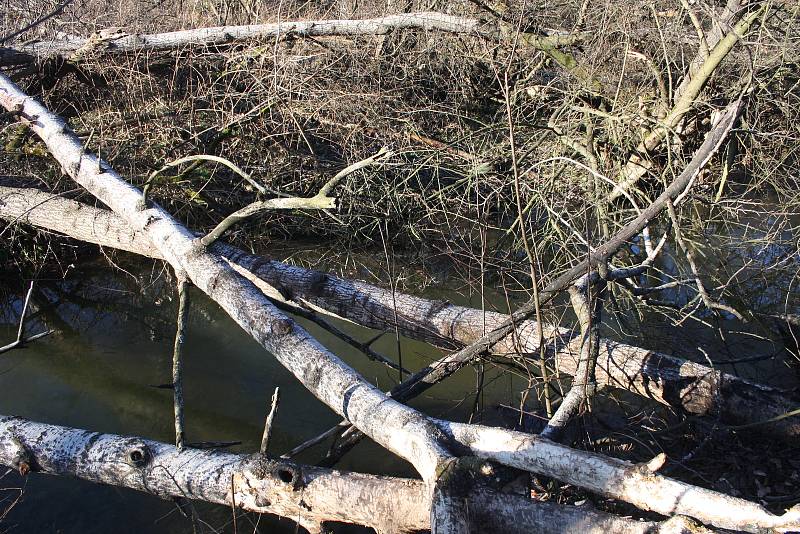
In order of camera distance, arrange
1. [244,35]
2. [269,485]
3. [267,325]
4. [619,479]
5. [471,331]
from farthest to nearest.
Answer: [244,35], [471,331], [267,325], [269,485], [619,479]

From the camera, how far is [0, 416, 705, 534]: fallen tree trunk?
2.47 meters

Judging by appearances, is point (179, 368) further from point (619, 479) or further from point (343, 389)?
point (619, 479)

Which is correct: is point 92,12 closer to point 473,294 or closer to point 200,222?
point 200,222

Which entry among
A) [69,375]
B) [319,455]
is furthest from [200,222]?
[319,455]

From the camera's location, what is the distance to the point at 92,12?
7.25m

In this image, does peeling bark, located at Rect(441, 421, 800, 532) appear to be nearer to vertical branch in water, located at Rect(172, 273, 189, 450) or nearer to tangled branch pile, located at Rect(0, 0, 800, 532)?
tangled branch pile, located at Rect(0, 0, 800, 532)

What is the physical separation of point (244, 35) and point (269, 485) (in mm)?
4679

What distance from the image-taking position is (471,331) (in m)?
3.99

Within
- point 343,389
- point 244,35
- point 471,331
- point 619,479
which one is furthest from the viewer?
point 244,35

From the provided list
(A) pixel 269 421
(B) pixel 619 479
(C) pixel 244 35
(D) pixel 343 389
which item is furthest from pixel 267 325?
(C) pixel 244 35

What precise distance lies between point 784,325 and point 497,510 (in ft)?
10.6

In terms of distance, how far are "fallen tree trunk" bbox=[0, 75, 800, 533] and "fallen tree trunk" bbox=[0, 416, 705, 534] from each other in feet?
0.41

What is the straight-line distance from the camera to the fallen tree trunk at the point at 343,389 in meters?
2.30

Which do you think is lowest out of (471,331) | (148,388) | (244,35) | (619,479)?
(148,388)
